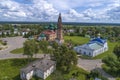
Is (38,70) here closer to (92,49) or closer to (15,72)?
(15,72)

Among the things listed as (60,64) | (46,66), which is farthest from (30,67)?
(60,64)

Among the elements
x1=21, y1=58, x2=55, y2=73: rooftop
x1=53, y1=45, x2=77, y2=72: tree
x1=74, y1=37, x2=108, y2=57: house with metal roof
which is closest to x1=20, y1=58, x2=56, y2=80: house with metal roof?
x1=21, y1=58, x2=55, y2=73: rooftop

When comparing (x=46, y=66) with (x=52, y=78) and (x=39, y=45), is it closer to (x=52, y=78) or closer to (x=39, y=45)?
(x=52, y=78)

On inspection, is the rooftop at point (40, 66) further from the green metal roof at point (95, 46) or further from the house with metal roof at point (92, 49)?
the green metal roof at point (95, 46)

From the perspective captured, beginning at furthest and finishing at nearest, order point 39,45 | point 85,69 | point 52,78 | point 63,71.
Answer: point 39,45, point 85,69, point 63,71, point 52,78

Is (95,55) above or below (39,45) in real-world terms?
below
